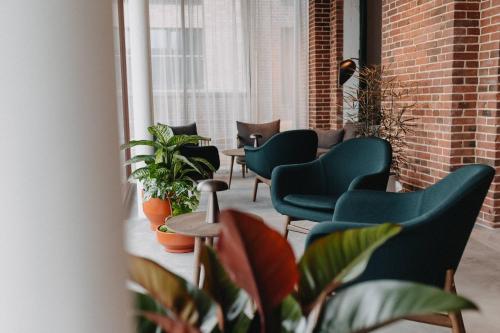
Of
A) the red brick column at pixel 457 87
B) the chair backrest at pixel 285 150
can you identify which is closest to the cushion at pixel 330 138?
the chair backrest at pixel 285 150

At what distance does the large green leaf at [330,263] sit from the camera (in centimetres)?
85

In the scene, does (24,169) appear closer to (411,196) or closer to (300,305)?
(300,305)

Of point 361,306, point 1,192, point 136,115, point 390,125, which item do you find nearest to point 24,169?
point 1,192

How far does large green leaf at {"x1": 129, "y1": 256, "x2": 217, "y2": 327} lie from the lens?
83 centimetres

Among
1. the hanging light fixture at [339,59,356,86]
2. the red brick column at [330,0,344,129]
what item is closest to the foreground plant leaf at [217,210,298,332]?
the hanging light fixture at [339,59,356,86]

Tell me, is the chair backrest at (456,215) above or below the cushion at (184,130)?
below

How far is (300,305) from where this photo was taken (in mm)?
860

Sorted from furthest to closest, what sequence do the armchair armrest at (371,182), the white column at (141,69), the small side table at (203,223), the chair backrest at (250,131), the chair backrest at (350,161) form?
the chair backrest at (250,131) < the white column at (141,69) < the chair backrest at (350,161) < the armchair armrest at (371,182) < the small side table at (203,223)

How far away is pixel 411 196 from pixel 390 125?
2.32 m

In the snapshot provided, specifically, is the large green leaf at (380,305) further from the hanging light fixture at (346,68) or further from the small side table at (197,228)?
the hanging light fixture at (346,68)

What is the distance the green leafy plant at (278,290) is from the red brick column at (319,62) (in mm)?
7390

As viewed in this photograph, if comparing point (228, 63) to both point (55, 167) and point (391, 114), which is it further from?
point (55, 167)

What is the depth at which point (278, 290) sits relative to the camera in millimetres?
790

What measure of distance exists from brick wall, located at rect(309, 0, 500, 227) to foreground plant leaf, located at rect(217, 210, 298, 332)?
13.1 feet
